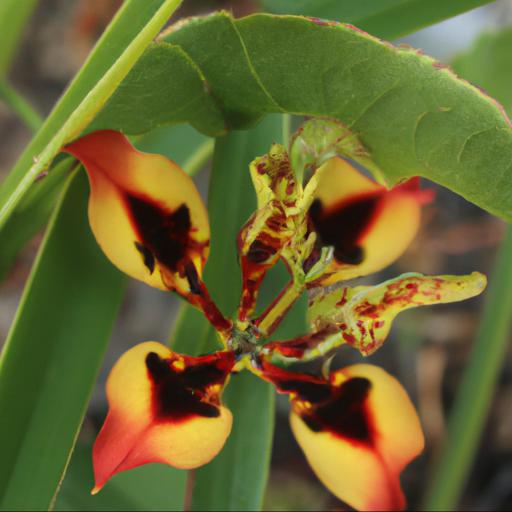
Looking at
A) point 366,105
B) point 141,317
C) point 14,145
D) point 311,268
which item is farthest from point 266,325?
point 14,145

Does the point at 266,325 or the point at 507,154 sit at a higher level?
the point at 507,154

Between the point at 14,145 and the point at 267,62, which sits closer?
the point at 267,62

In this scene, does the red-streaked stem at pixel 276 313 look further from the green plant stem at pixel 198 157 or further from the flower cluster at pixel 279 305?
the green plant stem at pixel 198 157

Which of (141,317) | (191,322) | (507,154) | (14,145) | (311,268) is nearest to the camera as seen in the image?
(507,154)

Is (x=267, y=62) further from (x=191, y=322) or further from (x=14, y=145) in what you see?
(x=14, y=145)

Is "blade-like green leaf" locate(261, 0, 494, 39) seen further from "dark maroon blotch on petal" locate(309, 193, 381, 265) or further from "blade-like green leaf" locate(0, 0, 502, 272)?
"dark maroon blotch on petal" locate(309, 193, 381, 265)

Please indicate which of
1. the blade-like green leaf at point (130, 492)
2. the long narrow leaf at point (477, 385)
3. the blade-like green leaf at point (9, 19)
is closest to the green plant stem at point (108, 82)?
Answer: the blade-like green leaf at point (9, 19)

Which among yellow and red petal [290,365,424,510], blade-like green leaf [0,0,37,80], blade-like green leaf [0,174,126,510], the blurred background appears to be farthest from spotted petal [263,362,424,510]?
the blurred background
